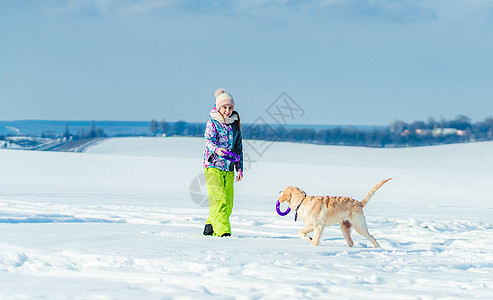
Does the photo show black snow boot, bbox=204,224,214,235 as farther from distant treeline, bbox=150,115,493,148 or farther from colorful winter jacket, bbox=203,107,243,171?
distant treeline, bbox=150,115,493,148

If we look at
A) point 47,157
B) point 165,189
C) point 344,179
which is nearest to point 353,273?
point 165,189

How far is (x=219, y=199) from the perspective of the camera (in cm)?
704

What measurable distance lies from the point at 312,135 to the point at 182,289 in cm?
→ 3019

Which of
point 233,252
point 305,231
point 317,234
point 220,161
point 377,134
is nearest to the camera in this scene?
point 233,252

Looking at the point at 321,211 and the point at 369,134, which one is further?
the point at 369,134

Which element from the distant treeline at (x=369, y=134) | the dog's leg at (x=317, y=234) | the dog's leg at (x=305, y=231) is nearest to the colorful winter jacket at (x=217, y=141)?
the dog's leg at (x=305, y=231)

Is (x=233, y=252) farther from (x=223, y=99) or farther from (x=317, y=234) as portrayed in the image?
(x=223, y=99)

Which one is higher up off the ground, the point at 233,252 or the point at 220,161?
the point at 220,161

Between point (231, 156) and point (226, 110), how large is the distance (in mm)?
554

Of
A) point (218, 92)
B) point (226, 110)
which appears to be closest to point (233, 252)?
point (226, 110)

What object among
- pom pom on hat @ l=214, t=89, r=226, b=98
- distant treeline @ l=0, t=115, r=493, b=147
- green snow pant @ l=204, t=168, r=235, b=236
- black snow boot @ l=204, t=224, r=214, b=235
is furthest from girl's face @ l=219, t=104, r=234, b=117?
distant treeline @ l=0, t=115, r=493, b=147

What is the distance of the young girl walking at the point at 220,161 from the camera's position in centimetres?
700

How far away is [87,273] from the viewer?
175 inches

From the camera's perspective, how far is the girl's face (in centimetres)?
701
